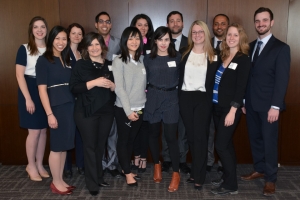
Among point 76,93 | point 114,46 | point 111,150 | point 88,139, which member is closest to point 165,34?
point 114,46

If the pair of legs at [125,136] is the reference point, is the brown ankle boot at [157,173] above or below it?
below

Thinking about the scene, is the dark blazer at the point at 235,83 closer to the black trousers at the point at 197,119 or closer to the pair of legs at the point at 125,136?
the black trousers at the point at 197,119

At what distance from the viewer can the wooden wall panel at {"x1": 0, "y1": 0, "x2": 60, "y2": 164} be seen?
154 inches

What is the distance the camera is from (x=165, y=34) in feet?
9.97

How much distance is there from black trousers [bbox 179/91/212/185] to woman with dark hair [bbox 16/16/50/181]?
163 centimetres

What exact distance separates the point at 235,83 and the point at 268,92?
43 centimetres

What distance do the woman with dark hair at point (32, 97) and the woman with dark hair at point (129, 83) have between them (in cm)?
94

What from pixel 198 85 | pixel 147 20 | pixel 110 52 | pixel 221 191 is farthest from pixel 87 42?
pixel 221 191

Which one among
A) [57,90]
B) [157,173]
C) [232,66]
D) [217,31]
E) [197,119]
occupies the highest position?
[217,31]

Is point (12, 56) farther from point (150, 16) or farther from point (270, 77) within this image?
point (270, 77)

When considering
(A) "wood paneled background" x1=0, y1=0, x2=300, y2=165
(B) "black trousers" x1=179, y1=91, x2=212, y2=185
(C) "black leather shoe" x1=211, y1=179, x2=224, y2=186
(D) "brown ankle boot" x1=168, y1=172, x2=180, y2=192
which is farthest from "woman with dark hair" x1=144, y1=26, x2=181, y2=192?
(A) "wood paneled background" x1=0, y1=0, x2=300, y2=165

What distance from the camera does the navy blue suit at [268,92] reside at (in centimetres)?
296

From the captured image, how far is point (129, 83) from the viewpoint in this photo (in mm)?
3043

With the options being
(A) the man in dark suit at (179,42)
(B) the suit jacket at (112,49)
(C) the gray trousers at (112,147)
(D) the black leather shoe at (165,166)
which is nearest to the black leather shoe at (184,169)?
(A) the man in dark suit at (179,42)
